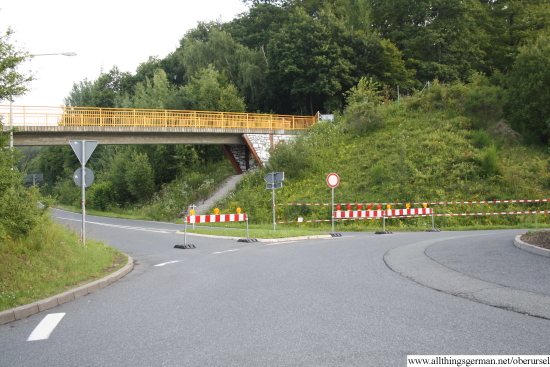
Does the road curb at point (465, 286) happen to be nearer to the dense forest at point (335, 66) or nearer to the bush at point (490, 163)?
the bush at point (490, 163)

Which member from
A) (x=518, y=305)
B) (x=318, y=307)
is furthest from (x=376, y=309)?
(x=518, y=305)

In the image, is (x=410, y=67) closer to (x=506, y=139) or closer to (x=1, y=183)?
(x=506, y=139)

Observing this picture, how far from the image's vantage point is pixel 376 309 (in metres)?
5.78

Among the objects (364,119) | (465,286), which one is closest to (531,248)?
(465,286)

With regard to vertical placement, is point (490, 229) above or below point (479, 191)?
below

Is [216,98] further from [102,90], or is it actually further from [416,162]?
[102,90]

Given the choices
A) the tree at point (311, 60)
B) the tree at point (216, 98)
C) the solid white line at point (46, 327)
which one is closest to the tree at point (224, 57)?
the tree at point (311, 60)

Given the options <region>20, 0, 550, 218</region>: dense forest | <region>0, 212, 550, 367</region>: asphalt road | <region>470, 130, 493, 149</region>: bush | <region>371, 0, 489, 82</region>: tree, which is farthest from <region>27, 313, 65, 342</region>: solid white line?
<region>371, 0, 489, 82</region>: tree

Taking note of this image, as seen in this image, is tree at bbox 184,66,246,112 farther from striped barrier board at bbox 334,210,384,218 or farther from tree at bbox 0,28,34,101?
tree at bbox 0,28,34,101

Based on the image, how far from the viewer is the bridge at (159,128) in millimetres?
26797

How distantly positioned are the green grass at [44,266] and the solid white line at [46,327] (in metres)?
0.73

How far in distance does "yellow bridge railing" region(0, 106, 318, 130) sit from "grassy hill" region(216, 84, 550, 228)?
9.18 ft

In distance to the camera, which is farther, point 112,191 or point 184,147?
point 112,191

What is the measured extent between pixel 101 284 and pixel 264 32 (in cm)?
5579
